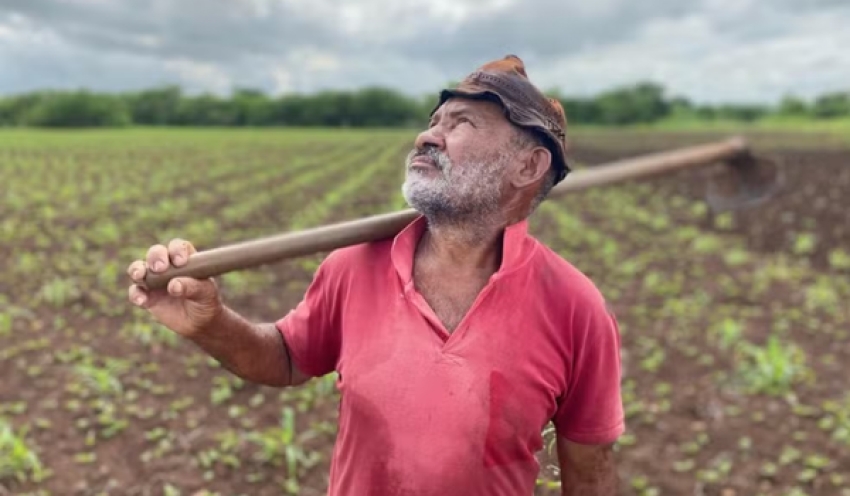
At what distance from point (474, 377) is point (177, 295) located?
589 millimetres

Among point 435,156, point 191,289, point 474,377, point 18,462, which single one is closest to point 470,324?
point 474,377

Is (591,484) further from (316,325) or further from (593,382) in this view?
(316,325)

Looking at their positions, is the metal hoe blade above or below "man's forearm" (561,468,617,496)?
above

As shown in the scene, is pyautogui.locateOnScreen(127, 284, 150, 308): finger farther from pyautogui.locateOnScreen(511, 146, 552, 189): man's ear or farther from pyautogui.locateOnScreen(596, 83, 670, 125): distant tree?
pyautogui.locateOnScreen(596, 83, 670, 125): distant tree

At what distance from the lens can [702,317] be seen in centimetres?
644

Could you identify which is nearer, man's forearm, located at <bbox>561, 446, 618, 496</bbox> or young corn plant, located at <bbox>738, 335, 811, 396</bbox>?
man's forearm, located at <bbox>561, 446, 618, 496</bbox>

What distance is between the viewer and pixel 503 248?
5.13ft

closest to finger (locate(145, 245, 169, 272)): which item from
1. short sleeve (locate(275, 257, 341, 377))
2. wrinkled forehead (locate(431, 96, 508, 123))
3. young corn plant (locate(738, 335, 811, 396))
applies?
short sleeve (locate(275, 257, 341, 377))

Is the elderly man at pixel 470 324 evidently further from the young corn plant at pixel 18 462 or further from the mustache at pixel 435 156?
the young corn plant at pixel 18 462

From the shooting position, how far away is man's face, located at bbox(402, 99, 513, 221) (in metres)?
1.52

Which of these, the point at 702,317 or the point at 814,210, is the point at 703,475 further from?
the point at 814,210

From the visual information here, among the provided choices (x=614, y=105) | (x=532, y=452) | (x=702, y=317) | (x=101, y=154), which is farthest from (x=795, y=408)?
(x=614, y=105)

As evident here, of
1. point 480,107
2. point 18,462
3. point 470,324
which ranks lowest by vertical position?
point 18,462

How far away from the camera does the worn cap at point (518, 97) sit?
152cm
